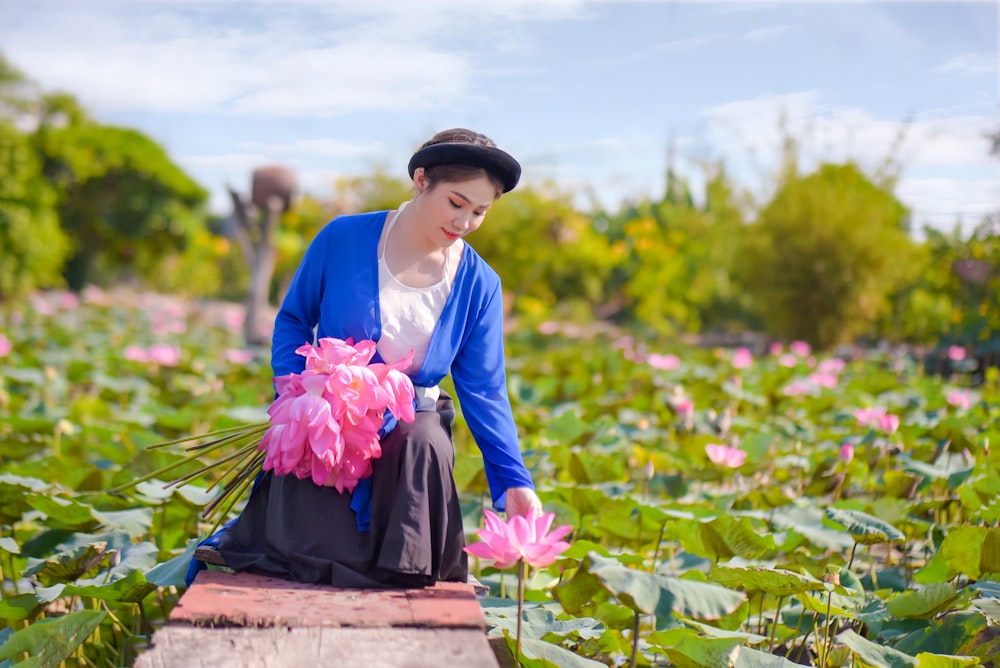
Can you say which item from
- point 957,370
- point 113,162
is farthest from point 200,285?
point 957,370

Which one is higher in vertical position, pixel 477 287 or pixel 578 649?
pixel 477 287

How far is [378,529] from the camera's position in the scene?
181cm

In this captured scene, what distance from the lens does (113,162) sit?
16.8m

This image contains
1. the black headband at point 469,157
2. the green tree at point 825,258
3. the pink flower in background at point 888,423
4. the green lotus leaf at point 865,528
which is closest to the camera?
the black headband at point 469,157

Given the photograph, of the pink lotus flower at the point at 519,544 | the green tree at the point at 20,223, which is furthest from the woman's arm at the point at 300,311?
the green tree at the point at 20,223

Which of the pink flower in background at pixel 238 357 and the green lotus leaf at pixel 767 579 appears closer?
the green lotus leaf at pixel 767 579

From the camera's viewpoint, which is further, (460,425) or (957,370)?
(957,370)

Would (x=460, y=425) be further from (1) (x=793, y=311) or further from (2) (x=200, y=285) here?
(2) (x=200, y=285)

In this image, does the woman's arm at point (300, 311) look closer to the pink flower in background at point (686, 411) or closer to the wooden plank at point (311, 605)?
the wooden plank at point (311, 605)

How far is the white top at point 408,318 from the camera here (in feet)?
6.35

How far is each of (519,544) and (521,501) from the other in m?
0.35

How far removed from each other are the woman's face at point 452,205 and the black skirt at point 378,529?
1.13 feet

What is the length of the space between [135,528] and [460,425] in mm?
2031

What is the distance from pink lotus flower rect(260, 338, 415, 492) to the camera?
Answer: 1737 mm
